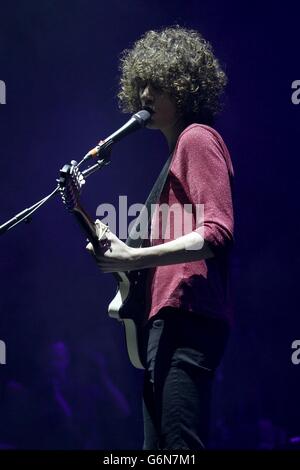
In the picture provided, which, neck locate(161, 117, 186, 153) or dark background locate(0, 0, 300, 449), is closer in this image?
neck locate(161, 117, 186, 153)

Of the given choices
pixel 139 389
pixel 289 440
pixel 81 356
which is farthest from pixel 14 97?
pixel 289 440

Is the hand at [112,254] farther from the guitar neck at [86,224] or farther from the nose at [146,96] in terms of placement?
the nose at [146,96]

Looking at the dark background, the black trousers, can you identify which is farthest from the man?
the dark background

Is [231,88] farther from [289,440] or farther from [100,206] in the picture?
[289,440]

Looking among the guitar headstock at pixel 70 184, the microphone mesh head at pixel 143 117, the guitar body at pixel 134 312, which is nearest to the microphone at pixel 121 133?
the microphone mesh head at pixel 143 117

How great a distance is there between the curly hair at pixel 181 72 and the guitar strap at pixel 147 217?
6.6 inches

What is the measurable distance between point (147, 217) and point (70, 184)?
12.5 inches

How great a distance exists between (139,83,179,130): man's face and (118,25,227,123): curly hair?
1 centimetres

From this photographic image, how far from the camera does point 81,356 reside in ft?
11.5

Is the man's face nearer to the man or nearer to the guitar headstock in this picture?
the man

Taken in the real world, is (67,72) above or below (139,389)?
above

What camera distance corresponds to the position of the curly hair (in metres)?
1.87
